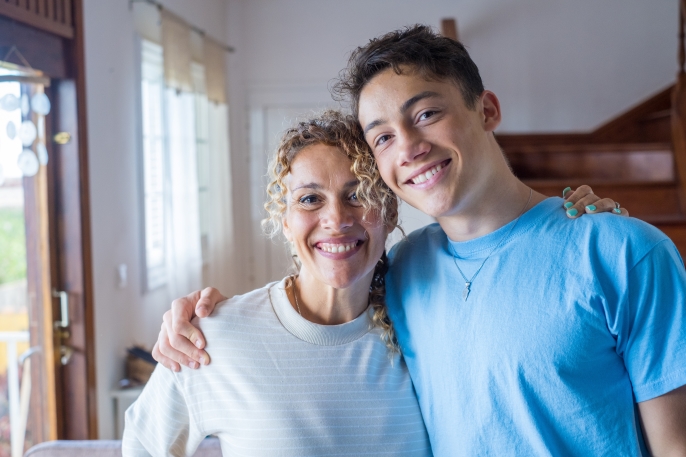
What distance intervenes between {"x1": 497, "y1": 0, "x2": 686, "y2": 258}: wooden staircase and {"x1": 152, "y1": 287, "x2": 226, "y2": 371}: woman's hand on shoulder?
2462 millimetres

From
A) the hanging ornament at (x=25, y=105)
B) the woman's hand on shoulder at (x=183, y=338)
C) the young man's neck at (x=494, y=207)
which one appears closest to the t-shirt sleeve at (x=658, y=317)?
the young man's neck at (x=494, y=207)

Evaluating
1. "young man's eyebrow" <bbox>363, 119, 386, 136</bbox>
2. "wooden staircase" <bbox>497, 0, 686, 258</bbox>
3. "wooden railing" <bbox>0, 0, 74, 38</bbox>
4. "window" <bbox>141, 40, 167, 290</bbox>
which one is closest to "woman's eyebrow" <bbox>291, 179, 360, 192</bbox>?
"young man's eyebrow" <bbox>363, 119, 386, 136</bbox>

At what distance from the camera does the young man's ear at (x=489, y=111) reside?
1.36 m

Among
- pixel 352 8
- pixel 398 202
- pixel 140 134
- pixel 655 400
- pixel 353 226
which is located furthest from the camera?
pixel 352 8

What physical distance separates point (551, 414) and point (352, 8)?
5180mm

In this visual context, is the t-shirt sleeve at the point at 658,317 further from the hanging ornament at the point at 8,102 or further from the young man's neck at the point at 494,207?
the hanging ornament at the point at 8,102

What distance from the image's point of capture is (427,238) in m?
1.51

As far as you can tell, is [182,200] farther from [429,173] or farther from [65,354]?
[429,173]

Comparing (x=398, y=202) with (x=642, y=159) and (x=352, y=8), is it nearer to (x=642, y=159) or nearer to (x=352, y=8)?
(x=642, y=159)

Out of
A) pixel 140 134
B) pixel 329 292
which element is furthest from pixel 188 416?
pixel 140 134

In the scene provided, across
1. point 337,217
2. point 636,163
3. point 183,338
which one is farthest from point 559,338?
point 636,163

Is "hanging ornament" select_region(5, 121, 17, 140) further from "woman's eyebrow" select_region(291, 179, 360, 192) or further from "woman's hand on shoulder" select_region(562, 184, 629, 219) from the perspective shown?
"woman's hand on shoulder" select_region(562, 184, 629, 219)

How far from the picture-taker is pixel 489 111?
4.53ft

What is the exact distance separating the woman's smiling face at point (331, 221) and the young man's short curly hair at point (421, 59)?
0.59 ft
